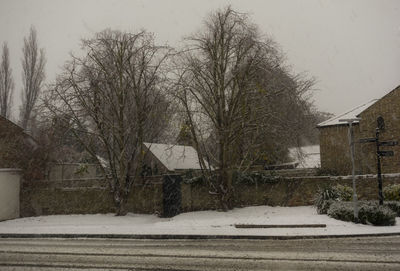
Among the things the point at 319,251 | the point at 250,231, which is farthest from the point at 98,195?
the point at 319,251

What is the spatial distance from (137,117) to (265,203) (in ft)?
27.9

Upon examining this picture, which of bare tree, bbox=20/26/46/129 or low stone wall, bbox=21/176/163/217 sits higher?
bare tree, bbox=20/26/46/129

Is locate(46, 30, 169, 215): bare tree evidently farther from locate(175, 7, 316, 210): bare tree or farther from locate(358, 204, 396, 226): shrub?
locate(358, 204, 396, 226): shrub

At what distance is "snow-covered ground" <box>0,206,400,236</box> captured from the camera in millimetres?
13719

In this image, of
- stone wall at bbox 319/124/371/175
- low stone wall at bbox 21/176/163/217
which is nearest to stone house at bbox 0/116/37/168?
low stone wall at bbox 21/176/163/217

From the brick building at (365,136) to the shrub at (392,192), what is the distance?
9.72 metres

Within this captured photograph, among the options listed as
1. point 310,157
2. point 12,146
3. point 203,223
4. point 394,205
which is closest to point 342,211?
point 394,205

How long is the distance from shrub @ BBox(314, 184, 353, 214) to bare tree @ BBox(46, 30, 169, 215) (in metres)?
8.99

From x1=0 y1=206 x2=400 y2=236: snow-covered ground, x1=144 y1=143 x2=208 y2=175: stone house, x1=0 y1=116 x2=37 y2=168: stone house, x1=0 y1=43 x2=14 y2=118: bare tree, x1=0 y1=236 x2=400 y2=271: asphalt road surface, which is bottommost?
x1=0 y1=206 x2=400 y2=236: snow-covered ground

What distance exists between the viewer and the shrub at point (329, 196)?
17656 millimetres

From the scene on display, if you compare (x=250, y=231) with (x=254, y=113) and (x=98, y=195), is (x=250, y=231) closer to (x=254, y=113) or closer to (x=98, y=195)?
(x=254, y=113)

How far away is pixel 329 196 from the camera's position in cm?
1830

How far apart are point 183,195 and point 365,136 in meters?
17.0

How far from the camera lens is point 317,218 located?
16.3 m
